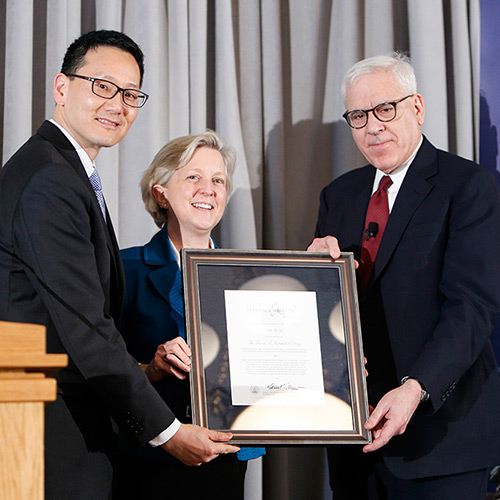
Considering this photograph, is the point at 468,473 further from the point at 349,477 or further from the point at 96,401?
the point at 96,401

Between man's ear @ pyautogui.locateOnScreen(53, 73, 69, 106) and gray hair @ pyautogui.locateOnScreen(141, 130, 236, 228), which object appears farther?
gray hair @ pyautogui.locateOnScreen(141, 130, 236, 228)

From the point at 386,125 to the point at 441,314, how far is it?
591mm

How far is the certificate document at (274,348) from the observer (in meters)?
1.85

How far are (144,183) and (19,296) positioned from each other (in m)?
0.96

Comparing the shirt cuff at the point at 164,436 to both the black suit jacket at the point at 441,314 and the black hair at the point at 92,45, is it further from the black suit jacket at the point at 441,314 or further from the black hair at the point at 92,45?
the black hair at the point at 92,45

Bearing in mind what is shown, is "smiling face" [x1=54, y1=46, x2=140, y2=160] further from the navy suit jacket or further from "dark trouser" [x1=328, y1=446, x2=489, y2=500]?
"dark trouser" [x1=328, y1=446, x2=489, y2=500]

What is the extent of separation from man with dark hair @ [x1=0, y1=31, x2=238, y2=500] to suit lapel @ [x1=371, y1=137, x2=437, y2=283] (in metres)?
0.73

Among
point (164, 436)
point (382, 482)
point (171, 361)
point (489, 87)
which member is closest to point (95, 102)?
point (171, 361)

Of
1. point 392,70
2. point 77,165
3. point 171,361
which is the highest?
point 392,70

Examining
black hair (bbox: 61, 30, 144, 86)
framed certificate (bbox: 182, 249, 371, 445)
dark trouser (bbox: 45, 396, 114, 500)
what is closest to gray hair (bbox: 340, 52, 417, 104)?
framed certificate (bbox: 182, 249, 371, 445)

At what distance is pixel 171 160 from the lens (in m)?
2.36

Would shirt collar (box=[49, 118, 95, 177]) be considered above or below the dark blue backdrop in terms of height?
below

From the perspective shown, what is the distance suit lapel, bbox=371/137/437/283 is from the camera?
2.08 m

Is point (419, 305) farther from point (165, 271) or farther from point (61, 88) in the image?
point (61, 88)
